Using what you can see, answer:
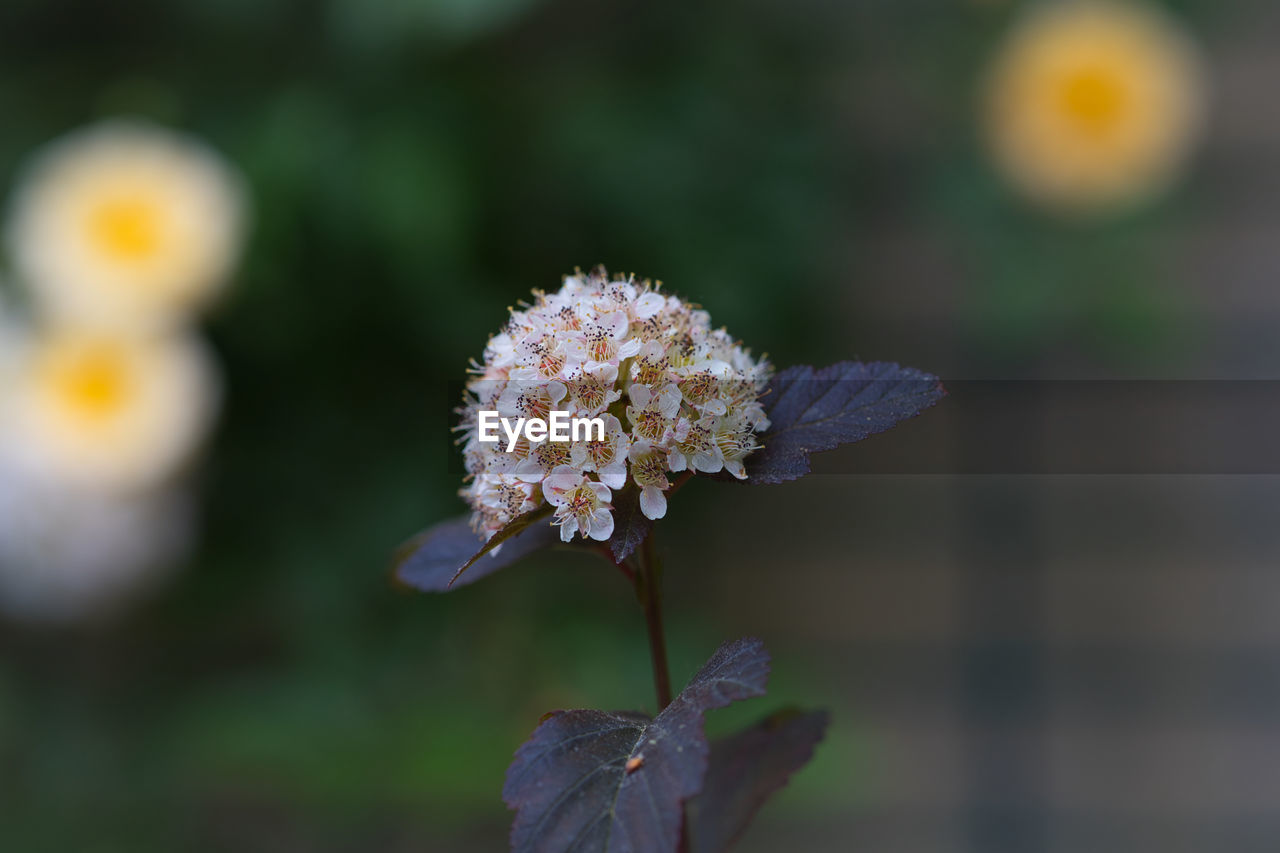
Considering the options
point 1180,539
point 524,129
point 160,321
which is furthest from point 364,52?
point 1180,539

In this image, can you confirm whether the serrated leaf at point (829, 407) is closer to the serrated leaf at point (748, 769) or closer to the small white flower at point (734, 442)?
the small white flower at point (734, 442)

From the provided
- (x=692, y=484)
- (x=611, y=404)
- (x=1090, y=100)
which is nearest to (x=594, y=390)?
(x=611, y=404)

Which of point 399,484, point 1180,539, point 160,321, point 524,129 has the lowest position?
point 1180,539

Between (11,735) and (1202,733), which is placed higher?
(11,735)

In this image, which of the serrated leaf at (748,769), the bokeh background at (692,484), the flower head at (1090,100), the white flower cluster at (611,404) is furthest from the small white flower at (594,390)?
the flower head at (1090,100)

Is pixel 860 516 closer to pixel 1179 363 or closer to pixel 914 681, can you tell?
pixel 914 681

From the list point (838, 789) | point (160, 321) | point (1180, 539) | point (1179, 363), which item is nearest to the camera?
point (160, 321)

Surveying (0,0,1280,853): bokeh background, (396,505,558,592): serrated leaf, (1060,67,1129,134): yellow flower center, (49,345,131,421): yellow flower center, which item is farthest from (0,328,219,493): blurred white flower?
(1060,67,1129,134): yellow flower center

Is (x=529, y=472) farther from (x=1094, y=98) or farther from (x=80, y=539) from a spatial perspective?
(x=1094, y=98)
